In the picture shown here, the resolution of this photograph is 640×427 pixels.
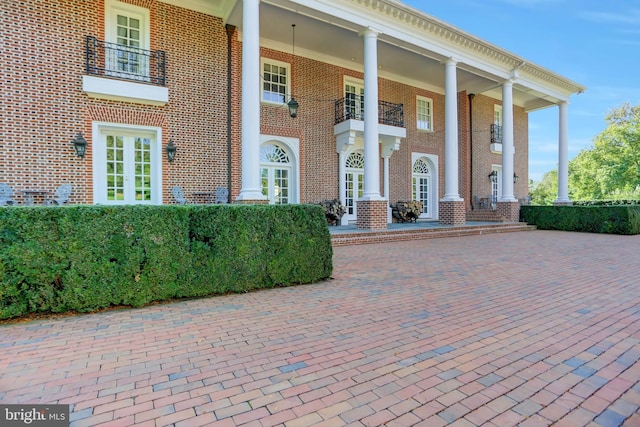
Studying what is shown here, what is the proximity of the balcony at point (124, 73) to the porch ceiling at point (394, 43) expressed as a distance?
6.16 ft

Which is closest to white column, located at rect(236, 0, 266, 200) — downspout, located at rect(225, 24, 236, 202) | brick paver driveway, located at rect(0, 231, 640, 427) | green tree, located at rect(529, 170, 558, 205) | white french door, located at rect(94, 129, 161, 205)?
downspout, located at rect(225, 24, 236, 202)

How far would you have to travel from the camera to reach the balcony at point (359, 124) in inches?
457

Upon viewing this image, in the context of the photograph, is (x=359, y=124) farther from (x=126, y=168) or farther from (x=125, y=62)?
(x=126, y=168)

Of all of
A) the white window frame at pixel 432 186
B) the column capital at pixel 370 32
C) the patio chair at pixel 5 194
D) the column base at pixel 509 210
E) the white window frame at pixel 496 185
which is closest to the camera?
the patio chair at pixel 5 194

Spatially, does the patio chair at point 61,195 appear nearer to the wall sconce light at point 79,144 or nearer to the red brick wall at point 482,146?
the wall sconce light at point 79,144

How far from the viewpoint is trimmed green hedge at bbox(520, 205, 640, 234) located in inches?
460

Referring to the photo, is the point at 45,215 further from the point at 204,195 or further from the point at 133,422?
the point at 204,195

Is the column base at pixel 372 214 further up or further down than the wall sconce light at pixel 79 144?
further down

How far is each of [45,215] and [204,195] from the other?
6.05 meters

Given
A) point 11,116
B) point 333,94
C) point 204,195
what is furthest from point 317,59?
A: point 11,116

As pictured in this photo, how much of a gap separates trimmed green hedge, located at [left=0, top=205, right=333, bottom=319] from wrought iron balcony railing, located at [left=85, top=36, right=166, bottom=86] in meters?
6.24

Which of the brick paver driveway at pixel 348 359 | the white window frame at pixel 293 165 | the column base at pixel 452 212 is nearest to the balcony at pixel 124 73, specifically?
the white window frame at pixel 293 165

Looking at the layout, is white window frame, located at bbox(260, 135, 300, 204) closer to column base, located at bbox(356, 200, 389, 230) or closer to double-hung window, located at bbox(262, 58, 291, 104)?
double-hung window, located at bbox(262, 58, 291, 104)

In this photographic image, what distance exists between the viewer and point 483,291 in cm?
427
